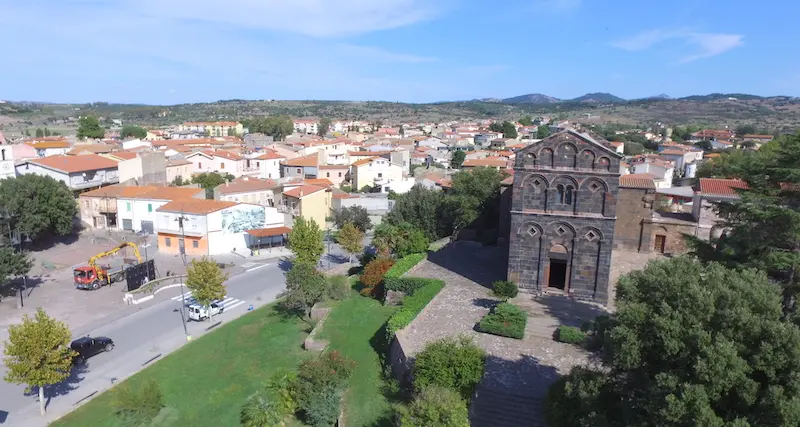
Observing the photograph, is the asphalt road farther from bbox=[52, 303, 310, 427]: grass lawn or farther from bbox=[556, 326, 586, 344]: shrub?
bbox=[556, 326, 586, 344]: shrub

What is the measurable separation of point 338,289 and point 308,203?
65.6ft

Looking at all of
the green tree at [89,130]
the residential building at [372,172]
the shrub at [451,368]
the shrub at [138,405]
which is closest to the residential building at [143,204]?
the residential building at [372,172]

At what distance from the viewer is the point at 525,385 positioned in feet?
57.2

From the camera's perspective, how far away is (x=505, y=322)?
21.2 metres

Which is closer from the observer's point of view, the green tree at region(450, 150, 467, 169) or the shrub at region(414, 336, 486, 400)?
the shrub at region(414, 336, 486, 400)

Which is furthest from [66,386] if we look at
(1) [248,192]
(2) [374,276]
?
(1) [248,192]

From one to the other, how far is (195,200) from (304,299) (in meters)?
21.4

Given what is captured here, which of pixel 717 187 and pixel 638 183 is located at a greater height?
Answer: pixel 638 183

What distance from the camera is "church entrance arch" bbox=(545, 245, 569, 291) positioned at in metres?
25.4

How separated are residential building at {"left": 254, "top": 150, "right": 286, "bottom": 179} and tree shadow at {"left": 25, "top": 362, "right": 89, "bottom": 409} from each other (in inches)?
1888

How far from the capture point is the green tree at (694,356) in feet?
31.4

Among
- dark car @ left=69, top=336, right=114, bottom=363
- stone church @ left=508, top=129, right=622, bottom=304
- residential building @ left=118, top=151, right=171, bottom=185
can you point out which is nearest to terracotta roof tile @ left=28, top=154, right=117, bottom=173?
residential building @ left=118, top=151, right=171, bottom=185

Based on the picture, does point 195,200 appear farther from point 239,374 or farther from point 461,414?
point 461,414

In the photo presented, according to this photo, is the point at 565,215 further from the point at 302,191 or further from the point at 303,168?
the point at 303,168
